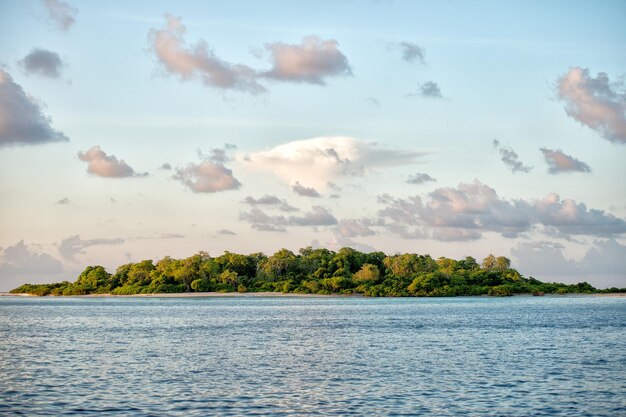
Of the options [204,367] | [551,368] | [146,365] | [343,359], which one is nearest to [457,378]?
[551,368]

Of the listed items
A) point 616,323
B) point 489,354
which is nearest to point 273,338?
point 489,354

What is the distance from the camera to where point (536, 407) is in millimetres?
35812

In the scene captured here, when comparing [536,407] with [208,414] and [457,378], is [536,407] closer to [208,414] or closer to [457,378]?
[457,378]

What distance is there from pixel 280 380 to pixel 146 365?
12230mm

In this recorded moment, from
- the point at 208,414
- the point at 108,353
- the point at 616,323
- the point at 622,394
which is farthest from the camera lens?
the point at 616,323

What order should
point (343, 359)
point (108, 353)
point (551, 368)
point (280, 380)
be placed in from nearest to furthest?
1. point (280, 380)
2. point (551, 368)
3. point (343, 359)
4. point (108, 353)

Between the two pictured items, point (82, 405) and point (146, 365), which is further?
point (146, 365)

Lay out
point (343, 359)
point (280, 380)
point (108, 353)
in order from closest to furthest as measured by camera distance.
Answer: point (280, 380)
point (343, 359)
point (108, 353)

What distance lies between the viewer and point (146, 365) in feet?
172

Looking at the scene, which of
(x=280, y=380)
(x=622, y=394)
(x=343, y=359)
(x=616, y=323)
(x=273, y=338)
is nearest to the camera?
(x=622, y=394)

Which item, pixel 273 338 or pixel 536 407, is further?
pixel 273 338

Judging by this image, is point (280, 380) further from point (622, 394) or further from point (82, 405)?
point (622, 394)

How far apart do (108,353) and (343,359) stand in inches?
770

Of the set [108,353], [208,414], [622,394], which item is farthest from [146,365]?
[622,394]
